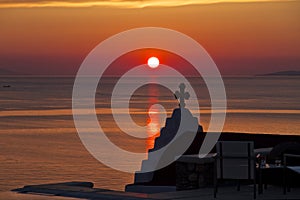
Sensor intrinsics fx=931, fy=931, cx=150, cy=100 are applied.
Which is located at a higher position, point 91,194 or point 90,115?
point 90,115

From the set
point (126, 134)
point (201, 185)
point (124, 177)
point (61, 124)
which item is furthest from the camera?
point (61, 124)

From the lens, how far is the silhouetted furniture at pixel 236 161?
12.4 meters

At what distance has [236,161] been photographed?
41.0ft

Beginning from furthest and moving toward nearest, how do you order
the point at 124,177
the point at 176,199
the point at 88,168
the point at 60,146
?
the point at 60,146 < the point at 88,168 < the point at 124,177 < the point at 176,199

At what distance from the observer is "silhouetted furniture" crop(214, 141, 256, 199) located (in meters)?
12.4

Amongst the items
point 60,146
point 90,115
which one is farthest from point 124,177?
point 90,115

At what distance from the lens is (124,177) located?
2573 centimetres

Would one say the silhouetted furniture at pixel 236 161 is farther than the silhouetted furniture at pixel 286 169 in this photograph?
No

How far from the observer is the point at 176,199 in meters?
12.4

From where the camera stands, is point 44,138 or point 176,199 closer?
point 176,199

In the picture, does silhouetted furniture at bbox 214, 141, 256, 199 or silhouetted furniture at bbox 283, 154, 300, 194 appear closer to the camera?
silhouetted furniture at bbox 214, 141, 256, 199

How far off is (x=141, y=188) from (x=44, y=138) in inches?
966

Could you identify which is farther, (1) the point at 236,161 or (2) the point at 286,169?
(2) the point at 286,169

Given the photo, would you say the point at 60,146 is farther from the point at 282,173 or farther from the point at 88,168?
the point at 282,173
